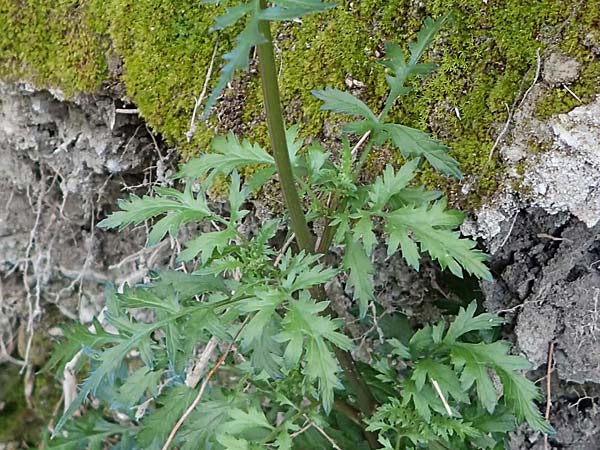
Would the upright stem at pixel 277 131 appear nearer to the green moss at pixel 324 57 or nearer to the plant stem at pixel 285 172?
the plant stem at pixel 285 172

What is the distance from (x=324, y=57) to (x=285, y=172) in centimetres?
64

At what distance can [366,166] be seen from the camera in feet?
5.78

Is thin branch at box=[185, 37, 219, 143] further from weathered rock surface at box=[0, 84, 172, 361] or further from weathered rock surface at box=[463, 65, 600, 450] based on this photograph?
weathered rock surface at box=[463, 65, 600, 450]

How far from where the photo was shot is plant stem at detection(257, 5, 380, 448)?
1.08 metres

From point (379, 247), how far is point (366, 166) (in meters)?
0.26

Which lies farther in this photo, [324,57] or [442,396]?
[324,57]

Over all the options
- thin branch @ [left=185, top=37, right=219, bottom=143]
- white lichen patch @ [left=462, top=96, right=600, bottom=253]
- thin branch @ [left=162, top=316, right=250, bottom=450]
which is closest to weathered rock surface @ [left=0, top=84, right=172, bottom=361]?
thin branch @ [left=185, top=37, right=219, bottom=143]

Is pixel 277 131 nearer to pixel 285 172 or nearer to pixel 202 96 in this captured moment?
pixel 285 172

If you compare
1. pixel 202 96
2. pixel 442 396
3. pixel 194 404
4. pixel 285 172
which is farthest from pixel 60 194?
pixel 442 396

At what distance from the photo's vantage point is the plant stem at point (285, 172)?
3.55 ft

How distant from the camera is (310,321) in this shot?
1.28m

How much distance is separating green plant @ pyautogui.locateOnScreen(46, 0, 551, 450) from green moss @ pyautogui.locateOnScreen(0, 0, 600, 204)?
116mm

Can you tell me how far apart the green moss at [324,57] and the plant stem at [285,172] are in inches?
18.6

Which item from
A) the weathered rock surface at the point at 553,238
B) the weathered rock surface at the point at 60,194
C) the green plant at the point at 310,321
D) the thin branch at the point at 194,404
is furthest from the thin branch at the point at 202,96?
the weathered rock surface at the point at 553,238
